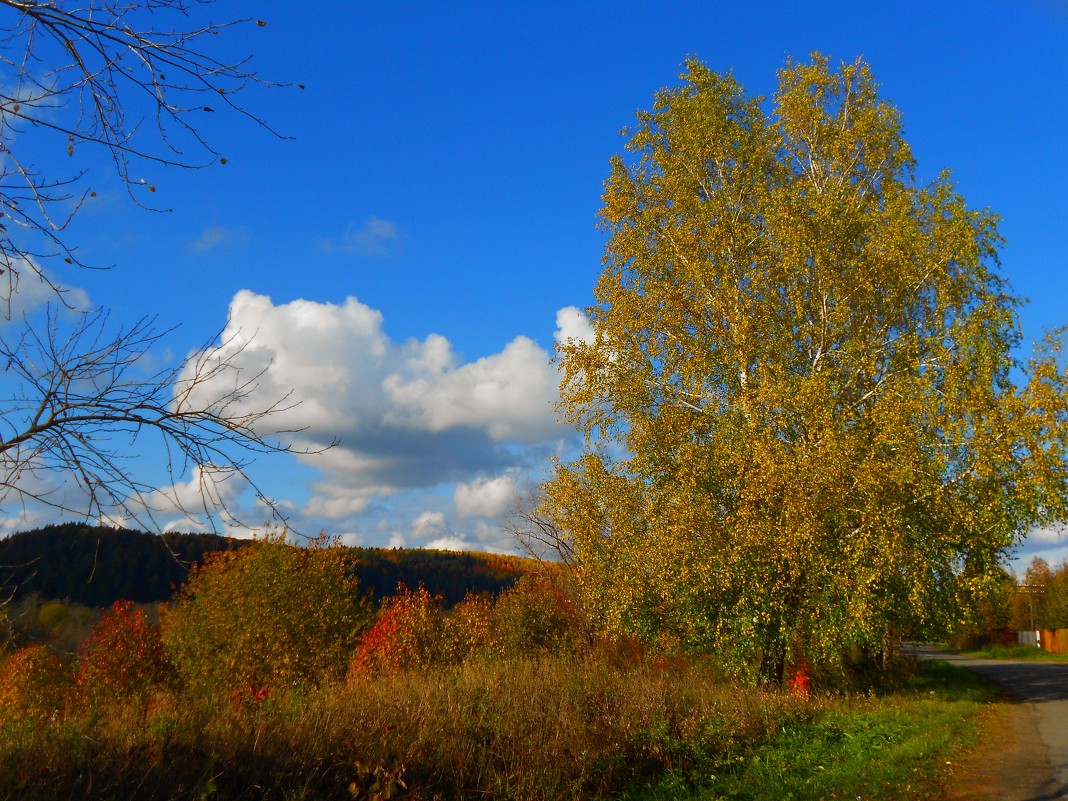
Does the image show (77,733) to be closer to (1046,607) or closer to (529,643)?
(529,643)

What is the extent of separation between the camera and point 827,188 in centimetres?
2061

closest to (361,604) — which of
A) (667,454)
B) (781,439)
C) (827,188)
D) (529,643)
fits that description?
(529,643)

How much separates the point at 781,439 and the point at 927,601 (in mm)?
4727

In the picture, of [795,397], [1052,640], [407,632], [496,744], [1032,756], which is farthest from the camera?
[1052,640]

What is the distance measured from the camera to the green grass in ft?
30.0

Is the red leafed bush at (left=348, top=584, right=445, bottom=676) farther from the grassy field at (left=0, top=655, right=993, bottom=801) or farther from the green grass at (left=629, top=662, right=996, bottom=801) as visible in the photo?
the green grass at (left=629, top=662, right=996, bottom=801)

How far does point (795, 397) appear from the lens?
16359 millimetres

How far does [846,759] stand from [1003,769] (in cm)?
210

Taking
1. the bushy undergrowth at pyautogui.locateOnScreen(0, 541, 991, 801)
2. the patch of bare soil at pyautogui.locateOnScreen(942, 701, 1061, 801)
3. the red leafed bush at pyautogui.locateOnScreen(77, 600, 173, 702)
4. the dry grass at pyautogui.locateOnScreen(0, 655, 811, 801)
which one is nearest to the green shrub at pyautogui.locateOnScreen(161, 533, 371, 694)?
the red leafed bush at pyautogui.locateOnScreen(77, 600, 173, 702)

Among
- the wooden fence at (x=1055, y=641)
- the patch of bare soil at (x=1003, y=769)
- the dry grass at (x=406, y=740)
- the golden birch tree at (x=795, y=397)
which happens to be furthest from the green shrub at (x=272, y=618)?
the wooden fence at (x=1055, y=641)

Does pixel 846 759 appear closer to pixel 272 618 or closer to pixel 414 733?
pixel 414 733

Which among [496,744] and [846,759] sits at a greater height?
[496,744]

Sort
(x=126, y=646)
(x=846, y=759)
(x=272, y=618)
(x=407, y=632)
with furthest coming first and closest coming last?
(x=126, y=646)
(x=272, y=618)
(x=407, y=632)
(x=846, y=759)

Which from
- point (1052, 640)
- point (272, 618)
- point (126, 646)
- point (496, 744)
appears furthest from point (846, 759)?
point (1052, 640)
